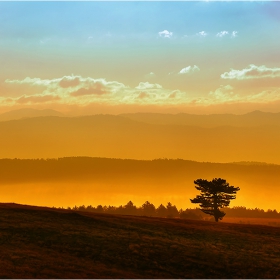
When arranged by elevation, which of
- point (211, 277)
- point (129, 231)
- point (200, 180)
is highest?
point (200, 180)

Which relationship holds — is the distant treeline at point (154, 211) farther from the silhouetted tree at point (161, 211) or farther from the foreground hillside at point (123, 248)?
the foreground hillside at point (123, 248)

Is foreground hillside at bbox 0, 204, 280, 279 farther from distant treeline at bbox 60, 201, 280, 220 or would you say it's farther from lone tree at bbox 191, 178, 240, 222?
distant treeline at bbox 60, 201, 280, 220

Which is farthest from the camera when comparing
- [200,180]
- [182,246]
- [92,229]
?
[200,180]

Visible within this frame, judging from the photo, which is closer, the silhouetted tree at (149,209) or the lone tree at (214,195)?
the lone tree at (214,195)

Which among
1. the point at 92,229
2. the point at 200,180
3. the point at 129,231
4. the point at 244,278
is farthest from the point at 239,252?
the point at 200,180

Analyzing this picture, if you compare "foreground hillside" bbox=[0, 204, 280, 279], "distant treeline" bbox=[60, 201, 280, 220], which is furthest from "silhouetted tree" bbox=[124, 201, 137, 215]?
"foreground hillside" bbox=[0, 204, 280, 279]

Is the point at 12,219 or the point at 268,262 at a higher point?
the point at 12,219

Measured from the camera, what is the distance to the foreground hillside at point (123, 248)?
4269 cm

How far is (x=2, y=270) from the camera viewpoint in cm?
3912

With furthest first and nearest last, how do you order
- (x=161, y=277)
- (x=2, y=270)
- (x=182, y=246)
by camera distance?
Result: 1. (x=182, y=246)
2. (x=161, y=277)
3. (x=2, y=270)

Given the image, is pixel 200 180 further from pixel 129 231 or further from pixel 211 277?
pixel 211 277

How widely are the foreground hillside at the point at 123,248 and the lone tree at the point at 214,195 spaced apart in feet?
68.1

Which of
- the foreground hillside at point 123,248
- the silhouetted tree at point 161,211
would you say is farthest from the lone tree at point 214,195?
the silhouetted tree at point 161,211

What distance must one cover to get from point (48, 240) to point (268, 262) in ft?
75.2
